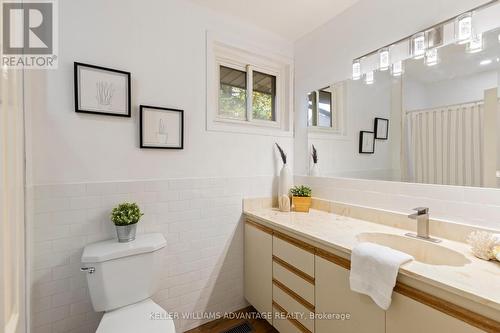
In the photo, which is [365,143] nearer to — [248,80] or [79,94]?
[248,80]

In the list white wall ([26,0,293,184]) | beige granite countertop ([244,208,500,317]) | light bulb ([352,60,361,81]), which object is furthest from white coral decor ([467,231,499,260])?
white wall ([26,0,293,184])

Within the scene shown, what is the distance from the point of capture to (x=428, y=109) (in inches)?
54.1

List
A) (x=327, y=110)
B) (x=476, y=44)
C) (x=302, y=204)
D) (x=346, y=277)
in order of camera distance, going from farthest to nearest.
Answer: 1. (x=327, y=110)
2. (x=302, y=204)
3. (x=476, y=44)
4. (x=346, y=277)

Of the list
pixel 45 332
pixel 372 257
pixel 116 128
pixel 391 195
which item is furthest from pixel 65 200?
pixel 391 195

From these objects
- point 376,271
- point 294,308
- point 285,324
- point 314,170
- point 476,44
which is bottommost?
point 285,324

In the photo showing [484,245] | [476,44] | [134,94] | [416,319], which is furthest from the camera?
[134,94]

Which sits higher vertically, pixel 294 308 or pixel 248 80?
pixel 248 80

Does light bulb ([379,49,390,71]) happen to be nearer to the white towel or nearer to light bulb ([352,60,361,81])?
light bulb ([352,60,361,81])

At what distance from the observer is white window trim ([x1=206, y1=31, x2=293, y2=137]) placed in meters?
1.80

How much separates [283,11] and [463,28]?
119 centimetres

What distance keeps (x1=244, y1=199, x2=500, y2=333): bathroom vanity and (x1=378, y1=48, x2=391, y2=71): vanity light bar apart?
1.03 m

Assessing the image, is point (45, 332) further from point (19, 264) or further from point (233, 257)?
point (233, 257)

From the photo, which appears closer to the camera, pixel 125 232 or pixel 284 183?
pixel 125 232
